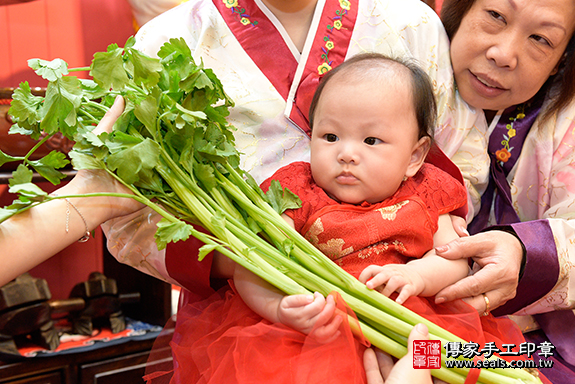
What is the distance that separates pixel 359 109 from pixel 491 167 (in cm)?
60

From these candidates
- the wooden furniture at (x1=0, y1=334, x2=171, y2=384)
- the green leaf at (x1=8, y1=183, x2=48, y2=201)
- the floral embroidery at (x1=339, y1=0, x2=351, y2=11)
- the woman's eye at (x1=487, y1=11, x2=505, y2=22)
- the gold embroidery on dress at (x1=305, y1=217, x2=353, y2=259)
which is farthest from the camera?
the wooden furniture at (x1=0, y1=334, x2=171, y2=384)

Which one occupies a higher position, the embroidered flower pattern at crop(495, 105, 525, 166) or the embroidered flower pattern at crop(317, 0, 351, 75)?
the embroidered flower pattern at crop(317, 0, 351, 75)

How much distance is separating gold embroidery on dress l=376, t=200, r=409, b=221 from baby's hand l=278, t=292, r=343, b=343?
0.27 metres

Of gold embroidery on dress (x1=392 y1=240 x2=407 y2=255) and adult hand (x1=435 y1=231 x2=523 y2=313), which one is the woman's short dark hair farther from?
gold embroidery on dress (x1=392 y1=240 x2=407 y2=255)

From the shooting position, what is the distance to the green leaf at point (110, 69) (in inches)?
34.3

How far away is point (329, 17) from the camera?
135 cm

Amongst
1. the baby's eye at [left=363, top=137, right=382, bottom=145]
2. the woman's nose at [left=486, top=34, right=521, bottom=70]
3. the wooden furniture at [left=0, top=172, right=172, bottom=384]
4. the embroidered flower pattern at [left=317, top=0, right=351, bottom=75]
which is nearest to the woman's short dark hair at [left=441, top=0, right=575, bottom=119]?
the woman's nose at [left=486, top=34, right=521, bottom=70]

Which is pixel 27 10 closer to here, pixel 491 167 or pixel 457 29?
pixel 457 29

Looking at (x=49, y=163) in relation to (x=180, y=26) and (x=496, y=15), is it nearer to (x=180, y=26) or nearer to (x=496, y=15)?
(x=180, y=26)

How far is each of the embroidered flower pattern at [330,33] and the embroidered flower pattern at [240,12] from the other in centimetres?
20

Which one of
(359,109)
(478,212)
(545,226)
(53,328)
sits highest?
(359,109)

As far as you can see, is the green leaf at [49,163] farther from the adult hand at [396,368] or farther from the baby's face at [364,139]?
the adult hand at [396,368]

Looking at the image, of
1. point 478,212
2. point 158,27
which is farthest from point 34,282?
point 478,212

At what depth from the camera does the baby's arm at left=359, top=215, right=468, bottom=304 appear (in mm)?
903
